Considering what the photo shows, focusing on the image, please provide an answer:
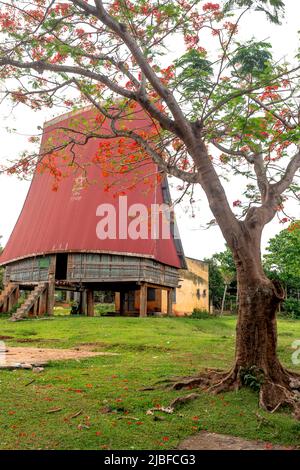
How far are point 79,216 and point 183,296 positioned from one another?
10.6 m

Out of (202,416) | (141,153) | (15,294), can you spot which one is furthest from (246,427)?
(15,294)

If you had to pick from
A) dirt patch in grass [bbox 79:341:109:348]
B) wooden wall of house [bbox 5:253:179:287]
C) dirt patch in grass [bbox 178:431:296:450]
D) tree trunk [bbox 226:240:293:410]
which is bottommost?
dirt patch in grass [bbox 178:431:296:450]

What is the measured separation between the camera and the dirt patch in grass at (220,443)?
426 centimetres

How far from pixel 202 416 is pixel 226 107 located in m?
5.02

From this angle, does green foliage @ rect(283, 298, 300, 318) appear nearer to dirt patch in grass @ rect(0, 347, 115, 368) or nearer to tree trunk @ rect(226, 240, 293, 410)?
dirt patch in grass @ rect(0, 347, 115, 368)

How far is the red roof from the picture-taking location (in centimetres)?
2111

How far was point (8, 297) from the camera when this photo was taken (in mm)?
22938

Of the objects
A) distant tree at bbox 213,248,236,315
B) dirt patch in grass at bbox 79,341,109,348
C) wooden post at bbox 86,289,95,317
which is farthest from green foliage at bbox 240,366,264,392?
distant tree at bbox 213,248,236,315

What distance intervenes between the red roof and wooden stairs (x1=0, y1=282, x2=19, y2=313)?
1788mm

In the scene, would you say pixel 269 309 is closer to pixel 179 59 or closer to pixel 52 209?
pixel 179 59

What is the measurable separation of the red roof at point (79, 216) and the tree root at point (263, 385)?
13684 millimetres

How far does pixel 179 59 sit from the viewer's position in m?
8.27
